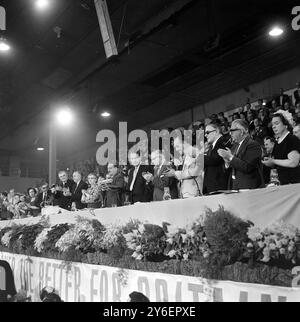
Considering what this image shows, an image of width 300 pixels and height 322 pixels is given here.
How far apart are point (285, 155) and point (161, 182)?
1.72 metres

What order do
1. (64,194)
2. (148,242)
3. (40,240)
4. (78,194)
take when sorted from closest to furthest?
(148,242)
(40,240)
(78,194)
(64,194)

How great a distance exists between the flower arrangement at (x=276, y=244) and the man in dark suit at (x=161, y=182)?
195 centimetres

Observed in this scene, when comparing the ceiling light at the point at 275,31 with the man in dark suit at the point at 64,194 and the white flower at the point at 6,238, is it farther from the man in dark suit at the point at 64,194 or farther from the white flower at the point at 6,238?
the white flower at the point at 6,238

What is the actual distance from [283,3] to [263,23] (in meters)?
0.60

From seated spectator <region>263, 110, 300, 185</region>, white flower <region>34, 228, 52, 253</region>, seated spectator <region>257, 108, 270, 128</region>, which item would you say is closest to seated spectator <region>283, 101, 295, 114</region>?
seated spectator <region>257, 108, 270, 128</region>

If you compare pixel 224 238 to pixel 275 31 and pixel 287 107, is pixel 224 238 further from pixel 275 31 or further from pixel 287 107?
pixel 275 31

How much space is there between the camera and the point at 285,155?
10.5 feet

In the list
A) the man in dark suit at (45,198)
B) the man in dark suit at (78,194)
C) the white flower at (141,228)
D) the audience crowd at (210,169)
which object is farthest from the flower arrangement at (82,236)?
the man in dark suit at (45,198)

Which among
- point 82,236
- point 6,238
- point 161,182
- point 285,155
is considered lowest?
point 6,238

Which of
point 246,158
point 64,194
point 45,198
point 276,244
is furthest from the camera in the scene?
point 45,198

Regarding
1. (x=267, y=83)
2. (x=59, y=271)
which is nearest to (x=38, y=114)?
(x=267, y=83)

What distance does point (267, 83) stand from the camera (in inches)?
433

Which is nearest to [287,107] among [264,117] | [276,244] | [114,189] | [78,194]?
[264,117]
